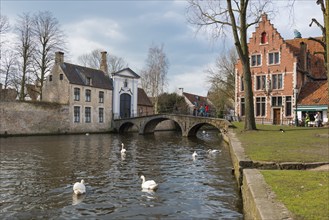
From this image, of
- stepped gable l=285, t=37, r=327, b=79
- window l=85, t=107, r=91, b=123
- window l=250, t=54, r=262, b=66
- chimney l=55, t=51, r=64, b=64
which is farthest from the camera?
window l=85, t=107, r=91, b=123

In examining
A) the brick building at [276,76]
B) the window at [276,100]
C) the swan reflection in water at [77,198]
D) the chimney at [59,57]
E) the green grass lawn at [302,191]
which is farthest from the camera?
the chimney at [59,57]

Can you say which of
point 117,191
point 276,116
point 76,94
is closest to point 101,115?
point 76,94

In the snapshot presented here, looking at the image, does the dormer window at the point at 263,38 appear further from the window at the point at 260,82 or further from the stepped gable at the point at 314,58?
the stepped gable at the point at 314,58

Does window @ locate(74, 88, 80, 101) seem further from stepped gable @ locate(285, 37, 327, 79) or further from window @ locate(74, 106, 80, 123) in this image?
stepped gable @ locate(285, 37, 327, 79)

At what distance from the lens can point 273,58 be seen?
31.0m

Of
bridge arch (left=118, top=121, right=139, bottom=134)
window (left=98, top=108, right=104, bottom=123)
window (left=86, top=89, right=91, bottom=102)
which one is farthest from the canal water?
bridge arch (left=118, top=121, right=139, bottom=134)

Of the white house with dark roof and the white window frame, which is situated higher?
the white window frame

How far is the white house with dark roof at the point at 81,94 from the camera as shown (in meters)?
36.0

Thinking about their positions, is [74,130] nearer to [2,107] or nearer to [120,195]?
[2,107]

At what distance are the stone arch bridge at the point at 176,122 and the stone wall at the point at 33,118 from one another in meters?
7.19

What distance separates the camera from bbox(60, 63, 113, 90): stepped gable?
36703 millimetres

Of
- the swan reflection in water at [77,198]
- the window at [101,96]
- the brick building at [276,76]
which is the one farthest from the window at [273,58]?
the swan reflection in water at [77,198]

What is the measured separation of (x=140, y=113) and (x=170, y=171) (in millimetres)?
34458

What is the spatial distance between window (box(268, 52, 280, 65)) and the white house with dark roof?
65.5 ft
